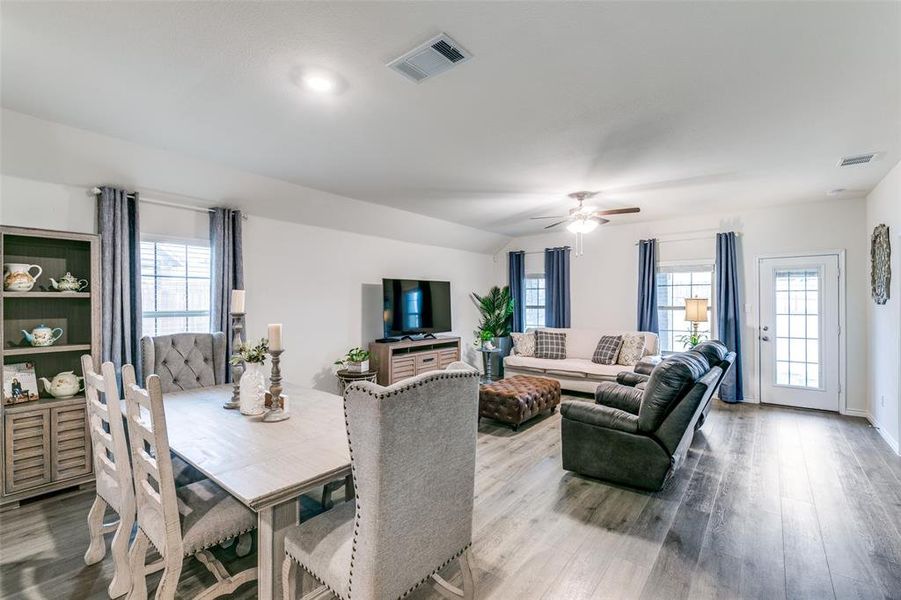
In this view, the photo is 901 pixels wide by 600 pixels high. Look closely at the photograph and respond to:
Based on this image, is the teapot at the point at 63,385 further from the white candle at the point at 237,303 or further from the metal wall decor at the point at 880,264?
the metal wall decor at the point at 880,264

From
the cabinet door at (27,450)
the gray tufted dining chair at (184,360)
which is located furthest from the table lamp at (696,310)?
the cabinet door at (27,450)

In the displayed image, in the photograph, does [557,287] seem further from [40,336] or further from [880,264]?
[40,336]

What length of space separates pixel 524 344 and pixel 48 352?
18.6 feet

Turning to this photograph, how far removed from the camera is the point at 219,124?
2.87 meters

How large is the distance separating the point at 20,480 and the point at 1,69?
8.33 ft

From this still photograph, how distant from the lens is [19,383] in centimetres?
289

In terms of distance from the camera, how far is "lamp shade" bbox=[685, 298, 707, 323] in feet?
17.7

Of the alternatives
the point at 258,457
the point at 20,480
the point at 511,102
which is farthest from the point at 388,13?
the point at 20,480

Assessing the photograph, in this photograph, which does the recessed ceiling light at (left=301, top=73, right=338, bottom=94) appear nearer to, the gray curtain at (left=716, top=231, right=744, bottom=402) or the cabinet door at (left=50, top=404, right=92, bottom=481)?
the cabinet door at (left=50, top=404, right=92, bottom=481)

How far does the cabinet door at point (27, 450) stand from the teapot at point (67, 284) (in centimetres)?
88

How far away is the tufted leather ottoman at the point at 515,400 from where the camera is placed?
431 cm

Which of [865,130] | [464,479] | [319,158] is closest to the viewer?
[464,479]

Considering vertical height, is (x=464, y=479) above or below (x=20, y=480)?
above

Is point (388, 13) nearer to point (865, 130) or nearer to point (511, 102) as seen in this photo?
point (511, 102)
